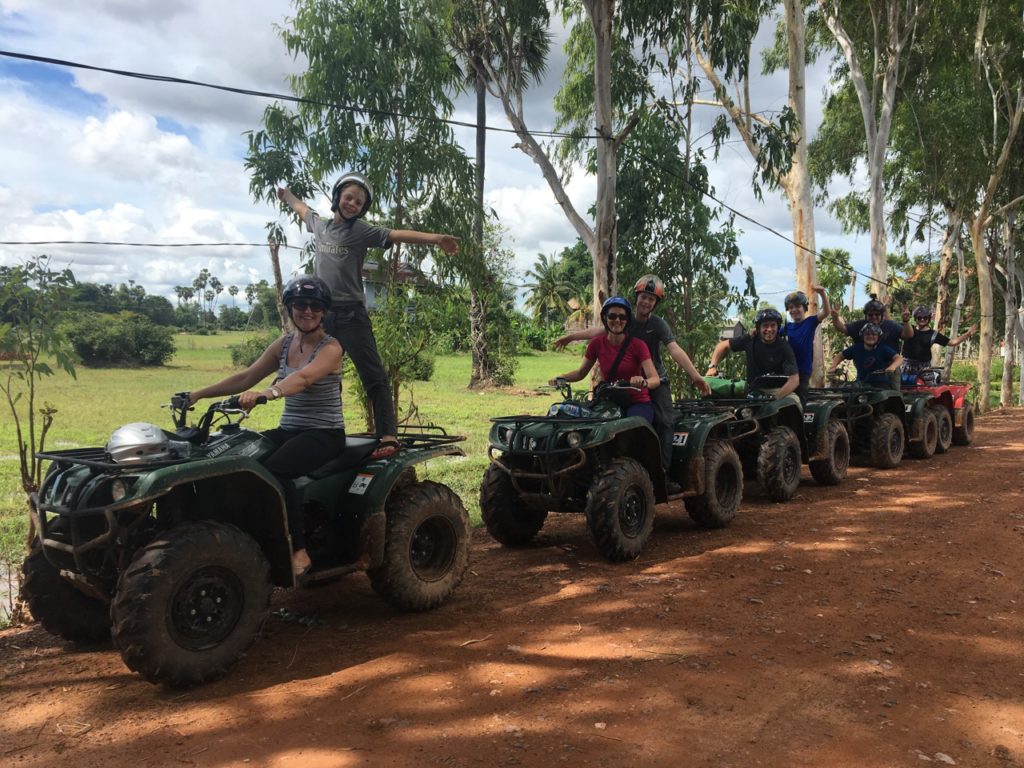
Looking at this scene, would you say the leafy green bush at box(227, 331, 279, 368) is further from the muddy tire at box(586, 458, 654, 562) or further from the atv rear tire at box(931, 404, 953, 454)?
the muddy tire at box(586, 458, 654, 562)

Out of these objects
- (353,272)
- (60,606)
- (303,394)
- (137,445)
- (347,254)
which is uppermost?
(347,254)

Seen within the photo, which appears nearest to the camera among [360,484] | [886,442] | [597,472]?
[360,484]

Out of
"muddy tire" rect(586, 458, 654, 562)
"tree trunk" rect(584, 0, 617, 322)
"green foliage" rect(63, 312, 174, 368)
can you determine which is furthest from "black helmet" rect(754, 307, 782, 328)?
"green foliage" rect(63, 312, 174, 368)

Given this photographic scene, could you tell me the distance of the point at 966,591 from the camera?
5609mm

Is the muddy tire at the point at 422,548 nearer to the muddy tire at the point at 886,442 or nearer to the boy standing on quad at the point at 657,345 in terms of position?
the boy standing on quad at the point at 657,345

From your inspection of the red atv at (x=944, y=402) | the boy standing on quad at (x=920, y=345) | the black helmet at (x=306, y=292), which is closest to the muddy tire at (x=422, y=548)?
the black helmet at (x=306, y=292)

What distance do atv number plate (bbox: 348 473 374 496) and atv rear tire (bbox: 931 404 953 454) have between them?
1089cm

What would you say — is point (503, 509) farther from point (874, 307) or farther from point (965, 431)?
point (965, 431)

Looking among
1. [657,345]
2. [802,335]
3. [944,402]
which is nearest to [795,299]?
[802,335]

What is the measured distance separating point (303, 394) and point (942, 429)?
457 inches

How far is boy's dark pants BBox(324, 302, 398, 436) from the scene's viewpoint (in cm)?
564

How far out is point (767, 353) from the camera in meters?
9.37

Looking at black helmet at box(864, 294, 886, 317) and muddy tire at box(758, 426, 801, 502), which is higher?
black helmet at box(864, 294, 886, 317)

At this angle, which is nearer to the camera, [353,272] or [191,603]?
[191,603]
